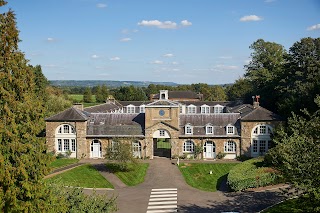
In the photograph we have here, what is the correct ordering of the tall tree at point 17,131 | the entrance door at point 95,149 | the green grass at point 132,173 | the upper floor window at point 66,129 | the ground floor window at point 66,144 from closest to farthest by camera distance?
1. the tall tree at point 17,131
2. the green grass at point 132,173
3. the upper floor window at point 66,129
4. the ground floor window at point 66,144
5. the entrance door at point 95,149

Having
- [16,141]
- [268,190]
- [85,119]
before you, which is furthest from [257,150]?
[16,141]

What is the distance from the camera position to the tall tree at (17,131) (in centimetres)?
1695

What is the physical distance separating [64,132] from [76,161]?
4208mm

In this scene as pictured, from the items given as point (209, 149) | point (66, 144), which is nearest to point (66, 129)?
point (66, 144)

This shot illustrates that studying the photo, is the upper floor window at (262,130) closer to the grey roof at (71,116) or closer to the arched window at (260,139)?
the arched window at (260,139)

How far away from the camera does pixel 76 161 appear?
44312mm

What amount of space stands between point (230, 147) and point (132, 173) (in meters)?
13.5

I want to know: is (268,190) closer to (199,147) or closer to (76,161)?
(199,147)

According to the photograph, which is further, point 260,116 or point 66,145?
point 66,145

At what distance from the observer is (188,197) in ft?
104

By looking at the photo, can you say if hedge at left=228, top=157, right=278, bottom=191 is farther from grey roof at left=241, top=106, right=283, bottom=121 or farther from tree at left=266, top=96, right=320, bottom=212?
tree at left=266, top=96, right=320, bottom=212

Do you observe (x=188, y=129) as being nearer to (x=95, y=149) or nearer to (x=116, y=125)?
(x=116, y=125)

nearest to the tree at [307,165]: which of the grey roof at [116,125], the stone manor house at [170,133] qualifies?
the stone manor house at [170,133]

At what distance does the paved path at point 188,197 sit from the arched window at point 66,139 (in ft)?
29.5
